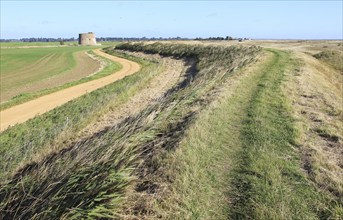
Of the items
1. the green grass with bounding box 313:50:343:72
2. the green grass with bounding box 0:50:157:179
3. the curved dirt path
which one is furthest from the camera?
the green grass with bounding box 313:50:343:72

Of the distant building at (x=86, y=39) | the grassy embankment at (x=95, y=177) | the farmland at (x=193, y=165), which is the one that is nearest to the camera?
the grassy embankment at (x=95, y=177)

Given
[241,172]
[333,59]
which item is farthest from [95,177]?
[333,59]

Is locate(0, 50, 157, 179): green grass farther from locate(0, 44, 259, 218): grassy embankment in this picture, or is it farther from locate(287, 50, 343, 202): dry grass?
locate(287, 50, 343, 202): dry grass

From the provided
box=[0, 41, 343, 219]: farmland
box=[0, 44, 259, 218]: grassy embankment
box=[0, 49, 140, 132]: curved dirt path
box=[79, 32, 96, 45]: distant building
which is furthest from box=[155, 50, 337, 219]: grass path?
box=[79, 32, 96, 45]: distant building

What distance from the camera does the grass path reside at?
5.86m

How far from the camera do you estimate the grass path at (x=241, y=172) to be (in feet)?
19.2

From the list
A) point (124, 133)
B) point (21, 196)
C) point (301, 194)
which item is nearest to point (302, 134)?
point (301, 194)

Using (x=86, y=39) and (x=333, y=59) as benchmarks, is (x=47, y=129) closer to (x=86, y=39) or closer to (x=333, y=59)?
(x=333, y=59)

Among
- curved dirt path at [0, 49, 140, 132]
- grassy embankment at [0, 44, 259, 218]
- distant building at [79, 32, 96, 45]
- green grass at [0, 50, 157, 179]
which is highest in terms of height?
grassy embankment at [0, 44, 259, 218]

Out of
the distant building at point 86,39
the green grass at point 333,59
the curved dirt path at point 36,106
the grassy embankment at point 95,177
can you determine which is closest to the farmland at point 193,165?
the grassy embankment at point 95,177

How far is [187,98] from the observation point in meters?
14.6

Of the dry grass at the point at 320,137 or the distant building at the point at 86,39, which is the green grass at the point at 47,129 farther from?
the distant building at the point at 86,39

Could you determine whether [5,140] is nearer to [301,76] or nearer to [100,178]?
[100,178]

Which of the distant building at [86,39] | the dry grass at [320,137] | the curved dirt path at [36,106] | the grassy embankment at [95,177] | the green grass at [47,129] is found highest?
the grassy embankment at [95,177]
